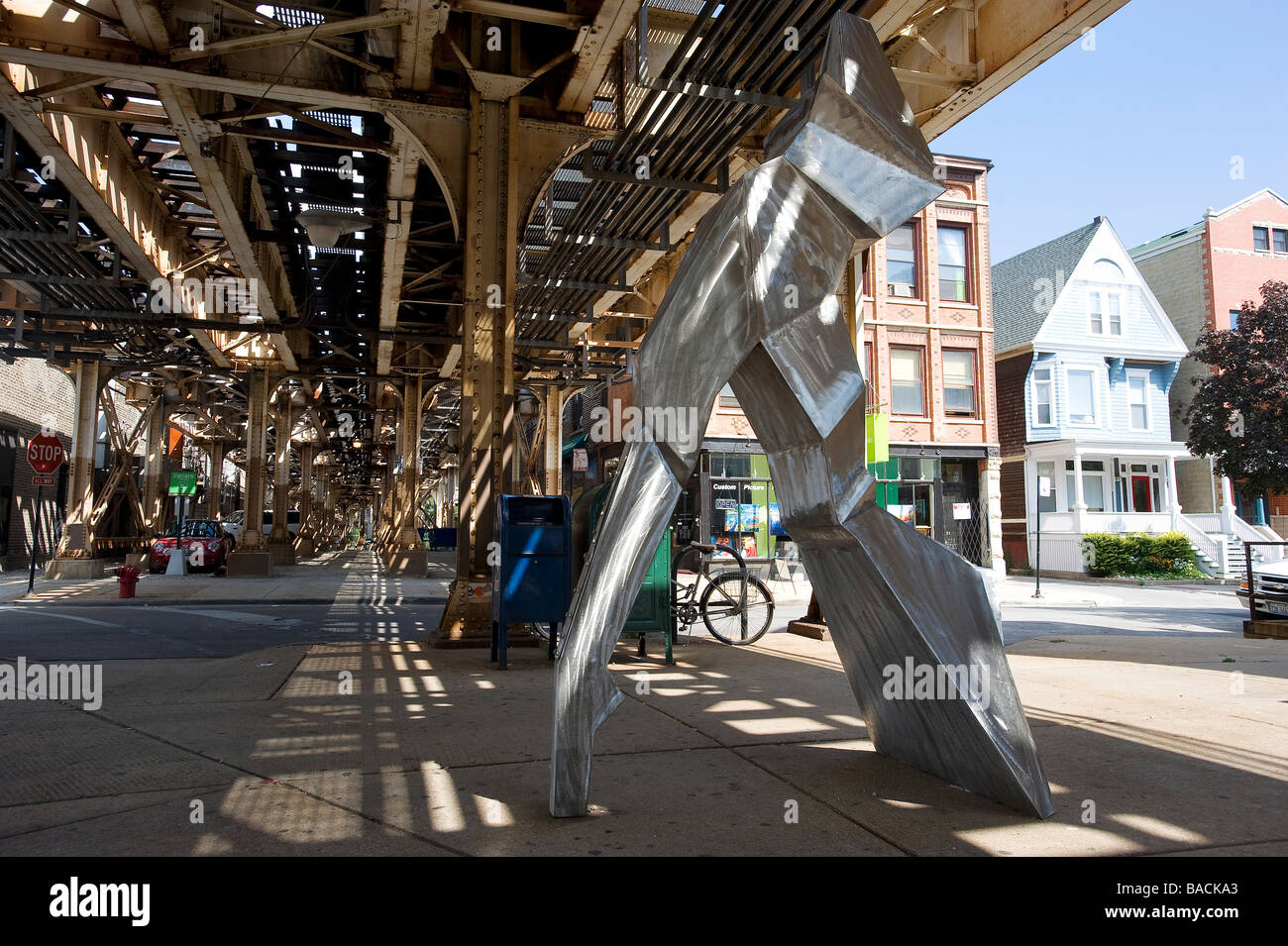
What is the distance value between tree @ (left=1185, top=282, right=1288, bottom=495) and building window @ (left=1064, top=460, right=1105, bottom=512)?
4.76 metres

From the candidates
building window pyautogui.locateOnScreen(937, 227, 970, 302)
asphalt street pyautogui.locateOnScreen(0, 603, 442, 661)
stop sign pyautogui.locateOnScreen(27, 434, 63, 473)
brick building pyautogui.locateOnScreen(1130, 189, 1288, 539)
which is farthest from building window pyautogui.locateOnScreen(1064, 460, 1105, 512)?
stop sign pyautogui.locateOnScreen(27, 434, 63, 473)

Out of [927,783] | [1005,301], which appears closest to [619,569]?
[927,783]

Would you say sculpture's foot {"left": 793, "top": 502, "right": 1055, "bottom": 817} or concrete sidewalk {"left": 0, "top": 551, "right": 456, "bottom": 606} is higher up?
sculpture's foot {"left": 793, "top": 502, "right": 1055, "bottom": 817}

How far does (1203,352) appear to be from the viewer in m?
27.1

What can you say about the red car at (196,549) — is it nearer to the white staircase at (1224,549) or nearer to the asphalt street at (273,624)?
the asphalt street at (273,624)

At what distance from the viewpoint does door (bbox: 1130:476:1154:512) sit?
32.4m

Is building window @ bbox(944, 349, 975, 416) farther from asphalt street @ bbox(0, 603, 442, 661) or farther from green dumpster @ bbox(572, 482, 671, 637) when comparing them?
green dumpster @ bbox(572, 482, 671, 637)

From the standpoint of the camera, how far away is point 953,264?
94.2 feet

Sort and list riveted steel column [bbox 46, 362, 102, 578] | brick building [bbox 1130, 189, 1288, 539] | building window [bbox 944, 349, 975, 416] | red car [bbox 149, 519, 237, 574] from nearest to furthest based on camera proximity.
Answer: riveted steel column [bbox 46, 362, 102, 578] < red car [bbox 149, 519, 237, 574] < building window [bbox 944, 349, 975, 416] < brick building [bbox 1130, 189, 1288, 539]

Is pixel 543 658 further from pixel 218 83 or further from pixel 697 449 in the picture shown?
pixel 218 83

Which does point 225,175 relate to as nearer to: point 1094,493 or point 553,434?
point 553,434

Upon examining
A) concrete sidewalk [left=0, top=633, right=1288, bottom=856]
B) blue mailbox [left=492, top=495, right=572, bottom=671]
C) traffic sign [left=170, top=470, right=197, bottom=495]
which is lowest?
concrete sidewalk [left=0, top=633, right=1288, bottom=856]

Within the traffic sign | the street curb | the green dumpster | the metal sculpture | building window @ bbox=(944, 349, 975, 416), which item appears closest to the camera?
the metal sculpture

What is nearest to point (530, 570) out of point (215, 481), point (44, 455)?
point (44, 455)
